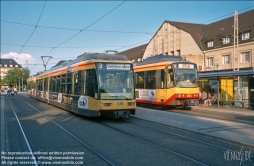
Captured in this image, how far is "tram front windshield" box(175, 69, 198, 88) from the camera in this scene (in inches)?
705

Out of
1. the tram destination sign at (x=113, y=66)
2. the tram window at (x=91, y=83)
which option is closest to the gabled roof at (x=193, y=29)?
the tram destination sign at (x=113, y=66)

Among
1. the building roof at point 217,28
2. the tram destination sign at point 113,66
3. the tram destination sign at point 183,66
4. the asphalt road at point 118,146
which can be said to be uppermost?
the building roof at point 217,28

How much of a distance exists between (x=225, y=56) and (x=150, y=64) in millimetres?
21750

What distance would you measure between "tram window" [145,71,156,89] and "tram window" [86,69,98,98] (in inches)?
289

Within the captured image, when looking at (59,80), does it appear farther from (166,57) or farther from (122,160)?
(122,160)

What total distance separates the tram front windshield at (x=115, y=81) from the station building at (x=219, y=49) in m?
9.76

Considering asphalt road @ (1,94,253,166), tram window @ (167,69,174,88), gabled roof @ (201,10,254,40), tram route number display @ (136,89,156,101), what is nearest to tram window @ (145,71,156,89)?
tram route number display @ (136,89,156,101)

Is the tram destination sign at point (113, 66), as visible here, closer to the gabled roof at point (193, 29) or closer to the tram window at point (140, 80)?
the tram window at point (140, 80)

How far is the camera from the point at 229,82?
23406 millimetres

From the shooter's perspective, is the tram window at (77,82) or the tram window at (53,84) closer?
the tram window at (77,82)

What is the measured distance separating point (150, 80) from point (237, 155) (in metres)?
13.3

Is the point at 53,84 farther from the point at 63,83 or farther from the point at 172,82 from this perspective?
the point at 172,82

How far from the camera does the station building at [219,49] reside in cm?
2327

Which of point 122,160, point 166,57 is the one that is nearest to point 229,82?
point 166,57
